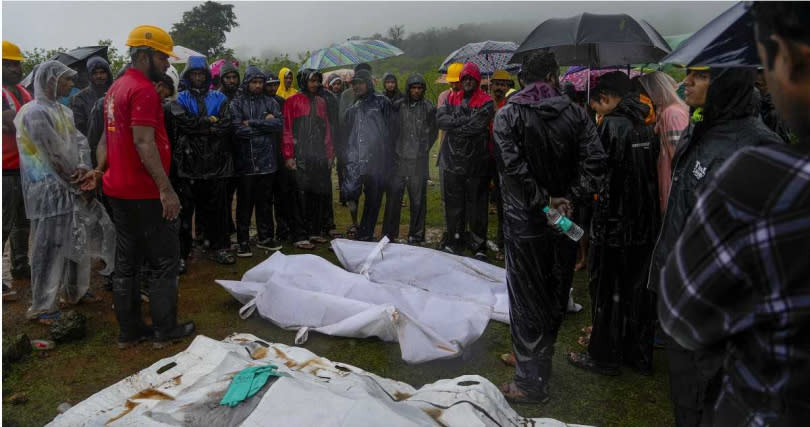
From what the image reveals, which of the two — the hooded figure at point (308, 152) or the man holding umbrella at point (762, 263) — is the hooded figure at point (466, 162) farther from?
the man holding umbrella at point (762, 263)

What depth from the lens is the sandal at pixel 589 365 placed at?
140 inches

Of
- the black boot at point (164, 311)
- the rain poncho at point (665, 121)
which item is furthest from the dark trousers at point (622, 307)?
the black boot at point (164, 311)

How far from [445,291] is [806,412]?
3.71 meters

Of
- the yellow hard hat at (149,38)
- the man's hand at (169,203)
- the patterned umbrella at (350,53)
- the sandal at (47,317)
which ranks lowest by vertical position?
the sandal at (47,317)

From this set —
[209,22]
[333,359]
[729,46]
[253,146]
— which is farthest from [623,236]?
[209,22]

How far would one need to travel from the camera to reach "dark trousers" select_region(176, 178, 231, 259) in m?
5.67

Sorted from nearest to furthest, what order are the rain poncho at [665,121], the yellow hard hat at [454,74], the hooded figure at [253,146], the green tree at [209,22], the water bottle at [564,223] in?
the water bottle at [564,223]
the rain poncho at [665,121]
the hooded figure at [253,146]
the yellow hard hat at [454,74]
the green tree at [209,22]

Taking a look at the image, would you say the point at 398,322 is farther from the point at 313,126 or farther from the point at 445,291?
the point at 313,126

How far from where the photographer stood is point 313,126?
6371 mm

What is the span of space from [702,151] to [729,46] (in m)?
0.44

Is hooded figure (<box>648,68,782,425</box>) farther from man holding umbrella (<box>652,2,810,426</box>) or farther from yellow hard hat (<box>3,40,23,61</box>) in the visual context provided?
yellow hard hat (<box>3,40,23,61</box>)

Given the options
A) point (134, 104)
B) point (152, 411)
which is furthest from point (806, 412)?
point (134, 104)

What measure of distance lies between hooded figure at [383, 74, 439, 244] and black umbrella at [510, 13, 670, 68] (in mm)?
1448

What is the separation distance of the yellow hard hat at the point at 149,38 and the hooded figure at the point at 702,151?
316 centimetres
